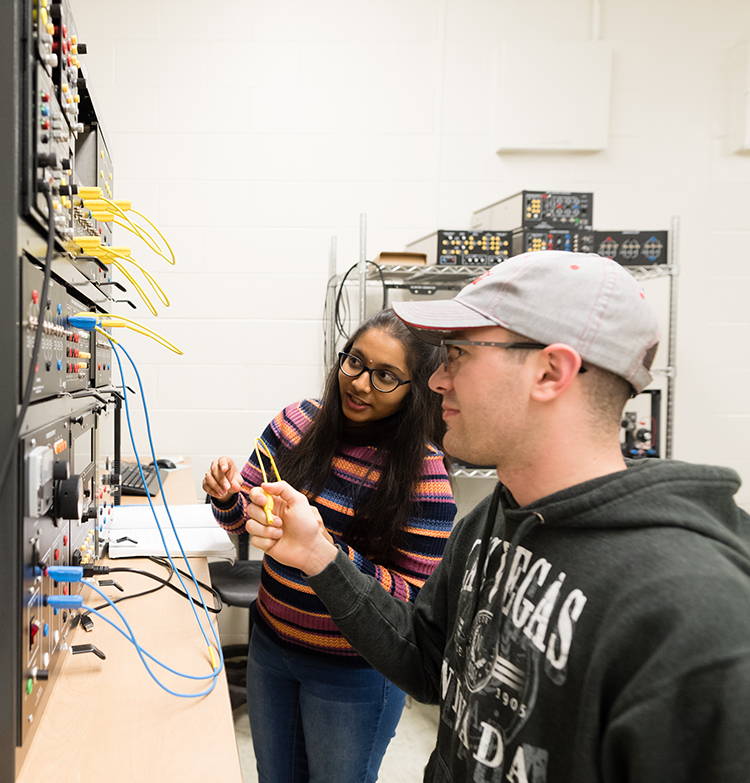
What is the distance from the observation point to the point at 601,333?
2.41 feet

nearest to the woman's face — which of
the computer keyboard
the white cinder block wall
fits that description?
the computer keyboard

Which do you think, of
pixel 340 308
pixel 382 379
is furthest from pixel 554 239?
pixel 382 379

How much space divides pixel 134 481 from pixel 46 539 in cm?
144

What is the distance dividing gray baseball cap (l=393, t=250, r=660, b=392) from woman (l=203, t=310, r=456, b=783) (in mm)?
585

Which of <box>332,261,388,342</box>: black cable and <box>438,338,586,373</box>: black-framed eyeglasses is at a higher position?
<box>332,261,388,342</box>: black cable

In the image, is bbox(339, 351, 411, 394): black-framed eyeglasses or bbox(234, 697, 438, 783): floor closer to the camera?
bbox(339, 351, 411, 394): black-framed eyeglasses

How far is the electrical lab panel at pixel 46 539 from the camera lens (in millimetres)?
684

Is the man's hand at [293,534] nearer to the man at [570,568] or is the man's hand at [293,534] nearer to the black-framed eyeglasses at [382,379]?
the man at [570,568]

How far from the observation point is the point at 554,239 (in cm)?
237

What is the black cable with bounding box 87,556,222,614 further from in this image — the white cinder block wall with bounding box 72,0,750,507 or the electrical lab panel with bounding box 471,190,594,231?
the electrical lab panel with bounding box 471,190,594,231

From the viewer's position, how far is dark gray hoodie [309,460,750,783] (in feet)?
1.80

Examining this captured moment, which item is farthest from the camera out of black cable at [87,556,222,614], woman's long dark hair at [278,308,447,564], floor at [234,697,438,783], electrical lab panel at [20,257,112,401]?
floor at [234,697,438,783]

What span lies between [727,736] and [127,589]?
1.11 metres

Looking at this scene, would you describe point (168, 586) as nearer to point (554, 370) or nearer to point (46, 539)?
point (46, 539)
